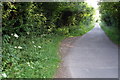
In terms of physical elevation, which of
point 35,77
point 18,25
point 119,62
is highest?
point 18,25

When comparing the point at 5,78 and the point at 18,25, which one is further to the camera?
the point at 18,25

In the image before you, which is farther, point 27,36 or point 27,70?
point 27,36

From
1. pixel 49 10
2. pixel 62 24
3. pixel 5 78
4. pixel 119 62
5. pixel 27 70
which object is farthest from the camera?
pixel 62 24

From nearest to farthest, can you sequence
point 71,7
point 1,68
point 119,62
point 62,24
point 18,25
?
point 1,68, point 119,62, point 18,25, point 71,7, point 62,24

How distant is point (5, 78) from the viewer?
4008mm

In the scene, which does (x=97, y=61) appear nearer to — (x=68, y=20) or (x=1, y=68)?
(x=1, y=68)

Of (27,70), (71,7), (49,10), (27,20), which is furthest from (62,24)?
(27,70)

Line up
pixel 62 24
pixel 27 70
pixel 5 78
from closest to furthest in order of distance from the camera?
pixel 5 78 → pixel 27 70 → pixel 62 24

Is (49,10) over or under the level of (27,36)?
over

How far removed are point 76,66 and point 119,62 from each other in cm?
212

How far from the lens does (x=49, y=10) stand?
508 inches

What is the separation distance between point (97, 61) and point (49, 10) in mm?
7223

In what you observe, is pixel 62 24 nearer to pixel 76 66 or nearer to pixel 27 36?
pixel 27 36

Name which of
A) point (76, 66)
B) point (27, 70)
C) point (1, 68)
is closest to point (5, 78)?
point (1, 68)
